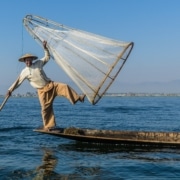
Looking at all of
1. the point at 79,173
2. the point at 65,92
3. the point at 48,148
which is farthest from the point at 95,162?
the point at 48,148

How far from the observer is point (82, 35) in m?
12.8

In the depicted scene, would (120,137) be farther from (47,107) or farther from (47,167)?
(47,167)

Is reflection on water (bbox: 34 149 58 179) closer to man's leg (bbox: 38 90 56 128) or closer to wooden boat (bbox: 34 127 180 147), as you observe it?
wooden boat (bbox: 34 127 180 147)

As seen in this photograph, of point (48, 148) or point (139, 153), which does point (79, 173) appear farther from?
point (48, 148)

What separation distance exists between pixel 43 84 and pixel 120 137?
4701 mm

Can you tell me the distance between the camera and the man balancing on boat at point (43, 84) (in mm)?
13008

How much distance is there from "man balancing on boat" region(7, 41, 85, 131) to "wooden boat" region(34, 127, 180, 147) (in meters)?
1.37

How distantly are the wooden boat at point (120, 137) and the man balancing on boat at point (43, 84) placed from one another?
4.48 feet

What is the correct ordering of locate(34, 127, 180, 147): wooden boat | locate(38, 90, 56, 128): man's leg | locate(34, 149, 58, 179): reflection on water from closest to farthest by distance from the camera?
locate(34, 149, 58, 179): reflection on water → locate(38, 90, 56, 128): man's leg → locate(34, 127, 180, 147): wooden boat

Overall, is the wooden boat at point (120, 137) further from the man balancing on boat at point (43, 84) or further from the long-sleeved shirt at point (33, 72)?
the long-sleeved shirt at point (33, 72)

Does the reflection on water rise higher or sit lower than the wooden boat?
lower

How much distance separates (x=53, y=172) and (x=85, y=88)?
283 cm

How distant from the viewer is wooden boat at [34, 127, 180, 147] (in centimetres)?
1531

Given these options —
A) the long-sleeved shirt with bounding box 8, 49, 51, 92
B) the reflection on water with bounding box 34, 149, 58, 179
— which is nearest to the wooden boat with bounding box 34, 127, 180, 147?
the reflection on water with bounding box 34, 149, 58, 179
